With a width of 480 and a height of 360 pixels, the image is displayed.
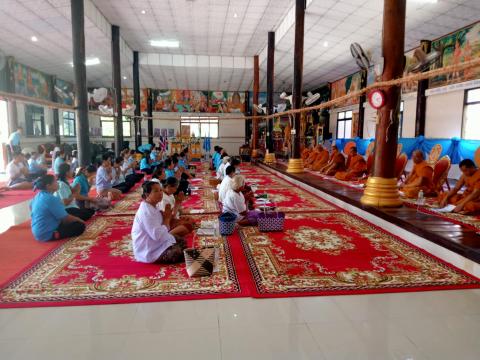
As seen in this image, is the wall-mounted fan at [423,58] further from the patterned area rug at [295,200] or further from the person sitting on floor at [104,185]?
the person sitting on floor at [104,185]

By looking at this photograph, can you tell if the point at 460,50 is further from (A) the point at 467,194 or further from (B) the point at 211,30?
(B) the point at 211,30

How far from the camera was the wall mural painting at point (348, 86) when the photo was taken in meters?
16.4

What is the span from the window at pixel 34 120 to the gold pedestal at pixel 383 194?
14.8m

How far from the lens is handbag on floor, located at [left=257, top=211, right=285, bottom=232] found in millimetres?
4836

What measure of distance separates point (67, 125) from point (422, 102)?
17.5 m

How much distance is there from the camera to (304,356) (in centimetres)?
217

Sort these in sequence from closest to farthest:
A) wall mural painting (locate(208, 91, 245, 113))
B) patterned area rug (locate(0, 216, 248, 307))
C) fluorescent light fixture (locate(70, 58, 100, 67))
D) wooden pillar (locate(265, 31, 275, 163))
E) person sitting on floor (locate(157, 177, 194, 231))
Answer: patterned area rug (locate(0, 216, 248, 307)), person sitting on floor (locate(157, 177, 194, 231)), wooden pillar (locate(265, 31, 275, 163)), fluorescent light fixture (locate(70, 58, 100, 67)), wall mural painting (locate(208, 91, 245, 113))

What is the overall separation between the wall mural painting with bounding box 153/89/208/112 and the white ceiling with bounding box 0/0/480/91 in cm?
382

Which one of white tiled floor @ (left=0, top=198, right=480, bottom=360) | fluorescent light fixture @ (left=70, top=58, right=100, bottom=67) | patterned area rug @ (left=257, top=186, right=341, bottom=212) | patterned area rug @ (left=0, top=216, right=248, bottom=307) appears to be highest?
fluorescent light fixture @ (left=70, top=58, right=100, bottom=67)

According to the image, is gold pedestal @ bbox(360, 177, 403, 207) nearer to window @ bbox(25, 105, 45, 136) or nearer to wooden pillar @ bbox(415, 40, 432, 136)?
wooden pillar @ bbox(415, 40, 432, 136)

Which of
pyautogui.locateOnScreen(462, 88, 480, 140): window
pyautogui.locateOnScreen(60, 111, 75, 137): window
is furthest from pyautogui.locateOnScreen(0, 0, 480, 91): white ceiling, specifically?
pyautogui.locateOnScreen(60, 111, 75, 137): window

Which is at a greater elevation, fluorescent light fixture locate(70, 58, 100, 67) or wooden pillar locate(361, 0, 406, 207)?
fluorescent light fixture locate(70, 58, 100, 67)

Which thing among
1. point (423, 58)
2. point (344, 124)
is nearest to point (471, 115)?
point (423, 58)

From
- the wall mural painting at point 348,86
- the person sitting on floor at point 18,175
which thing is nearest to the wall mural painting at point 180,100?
the wall mural painting at point 348,86
